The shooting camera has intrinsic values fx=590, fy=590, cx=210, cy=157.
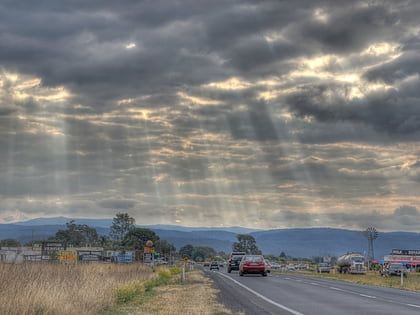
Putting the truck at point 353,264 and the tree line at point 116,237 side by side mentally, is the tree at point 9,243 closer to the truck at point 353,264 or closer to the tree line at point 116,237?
the tree line at point 116,237

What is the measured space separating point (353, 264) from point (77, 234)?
379 ft

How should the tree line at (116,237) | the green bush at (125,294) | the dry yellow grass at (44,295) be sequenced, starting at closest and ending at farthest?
the dry yellow grass at (44,295)
the green bush at (125,294)
the tree line at (116,237)

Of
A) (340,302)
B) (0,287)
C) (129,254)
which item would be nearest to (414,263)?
Result: (129,254)

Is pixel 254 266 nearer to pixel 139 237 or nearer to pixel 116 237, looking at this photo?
pixel 139 237

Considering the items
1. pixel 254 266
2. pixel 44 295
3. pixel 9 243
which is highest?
pixel 44 295

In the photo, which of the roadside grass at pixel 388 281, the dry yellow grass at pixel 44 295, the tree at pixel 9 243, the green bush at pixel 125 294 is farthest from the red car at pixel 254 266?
the tree at pixel 9 243

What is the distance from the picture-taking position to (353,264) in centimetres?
8388

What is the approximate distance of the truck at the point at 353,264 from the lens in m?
83.0

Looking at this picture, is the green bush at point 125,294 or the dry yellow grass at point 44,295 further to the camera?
the green bush at point 125,294

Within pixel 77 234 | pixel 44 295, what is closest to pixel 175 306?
pixel 44 295

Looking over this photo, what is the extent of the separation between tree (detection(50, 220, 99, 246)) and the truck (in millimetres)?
102423

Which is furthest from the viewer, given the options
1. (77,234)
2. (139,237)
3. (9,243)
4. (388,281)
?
(77,234)

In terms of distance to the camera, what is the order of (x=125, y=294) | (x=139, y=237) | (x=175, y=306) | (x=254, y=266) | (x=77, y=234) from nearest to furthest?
1. (x=175, y=306)
2. (x=125, y=294)
3. (x=254, y=266)
4. (x=139, y=237)
5. (x=77, y=234)

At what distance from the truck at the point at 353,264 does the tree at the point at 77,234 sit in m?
102
